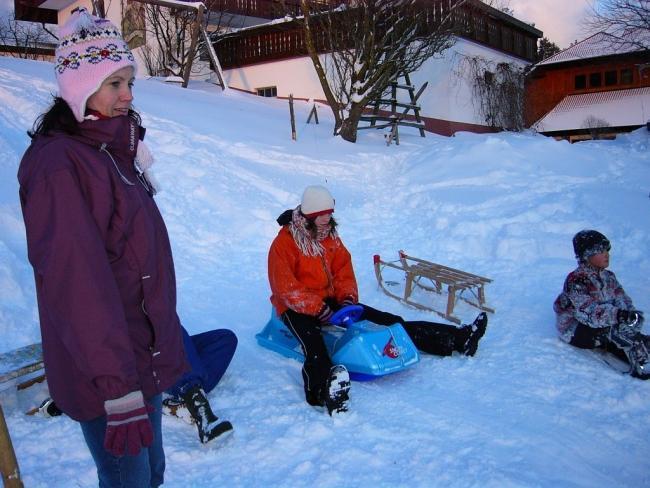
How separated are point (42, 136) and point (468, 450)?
8.14 feet

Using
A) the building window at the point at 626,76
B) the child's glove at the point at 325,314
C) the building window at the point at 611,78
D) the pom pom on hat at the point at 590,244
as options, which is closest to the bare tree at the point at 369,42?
the pom pom on hat at the point at 590,244

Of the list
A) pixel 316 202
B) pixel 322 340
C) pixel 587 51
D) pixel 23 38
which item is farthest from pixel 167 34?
pixel 322 340

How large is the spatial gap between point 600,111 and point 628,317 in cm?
2139

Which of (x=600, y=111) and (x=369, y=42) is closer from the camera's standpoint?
(x=369, y=42)

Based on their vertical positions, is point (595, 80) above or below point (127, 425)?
above

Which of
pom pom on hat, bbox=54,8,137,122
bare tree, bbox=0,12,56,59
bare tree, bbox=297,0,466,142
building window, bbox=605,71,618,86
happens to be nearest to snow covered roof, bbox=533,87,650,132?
building window, bbox=605,71,618,86

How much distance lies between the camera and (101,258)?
149 cm

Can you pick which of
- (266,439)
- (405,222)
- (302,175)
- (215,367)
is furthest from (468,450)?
(302,175)

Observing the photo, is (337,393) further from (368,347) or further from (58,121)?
(58,121)

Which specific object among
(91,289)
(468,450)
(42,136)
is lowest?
(468,450)

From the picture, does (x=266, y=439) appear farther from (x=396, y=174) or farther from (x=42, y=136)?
(x=396, y=174)

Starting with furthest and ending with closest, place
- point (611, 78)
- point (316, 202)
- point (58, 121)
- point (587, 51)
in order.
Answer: point (587, 51) → point (611, 78) → point (316, 202) → point (58, 121)

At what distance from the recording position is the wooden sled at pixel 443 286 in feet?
16.3

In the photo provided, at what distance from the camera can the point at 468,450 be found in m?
2.95
